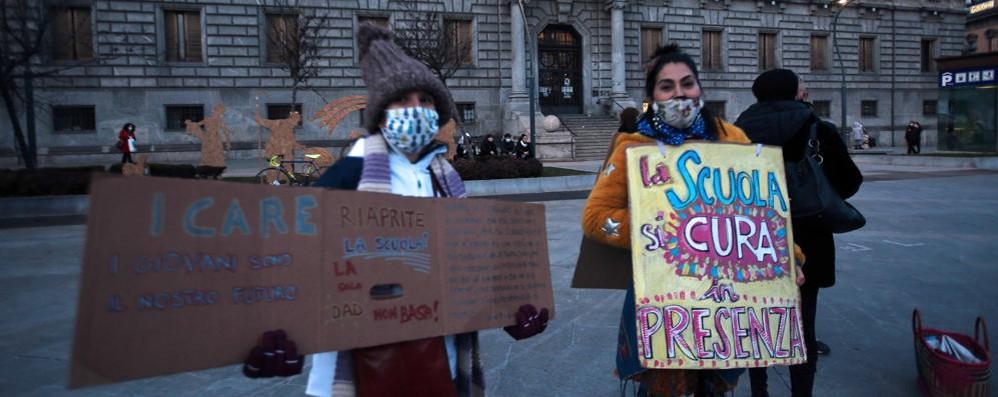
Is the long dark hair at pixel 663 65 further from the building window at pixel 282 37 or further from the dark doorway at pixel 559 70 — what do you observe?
the dark doorway at pixel 559 70

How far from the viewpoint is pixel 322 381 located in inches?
88.3

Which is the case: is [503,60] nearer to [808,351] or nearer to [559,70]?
[559,70]

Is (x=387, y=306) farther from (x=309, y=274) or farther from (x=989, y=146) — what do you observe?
(x=989, y=146)

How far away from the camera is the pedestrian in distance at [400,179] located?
2164 mm

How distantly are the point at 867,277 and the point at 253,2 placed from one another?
2647 centimetres

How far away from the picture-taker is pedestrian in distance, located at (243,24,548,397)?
2.16 meters

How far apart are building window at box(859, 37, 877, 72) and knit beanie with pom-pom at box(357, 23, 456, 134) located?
143 ft

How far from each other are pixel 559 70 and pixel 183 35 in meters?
16.7

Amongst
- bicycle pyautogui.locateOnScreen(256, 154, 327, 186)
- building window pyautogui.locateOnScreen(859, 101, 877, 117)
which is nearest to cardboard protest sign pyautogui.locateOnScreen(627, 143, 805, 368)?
bicycle pyautogui.locateOnScreen(256, 154, 327, 186)

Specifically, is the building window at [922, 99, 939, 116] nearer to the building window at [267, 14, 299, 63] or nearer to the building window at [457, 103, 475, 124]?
the building window at [457, 103, 475, 124]

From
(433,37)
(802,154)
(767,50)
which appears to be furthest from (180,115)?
(767,50)

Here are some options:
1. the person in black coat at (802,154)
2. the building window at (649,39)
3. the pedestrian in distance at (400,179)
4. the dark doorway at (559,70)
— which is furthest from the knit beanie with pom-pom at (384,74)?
the building window at (649,39)

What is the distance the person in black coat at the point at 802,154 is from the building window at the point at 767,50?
36998 millimetres

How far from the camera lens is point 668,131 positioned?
8.61ft
